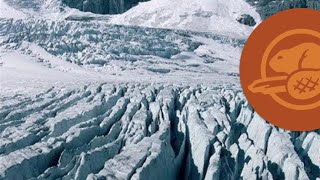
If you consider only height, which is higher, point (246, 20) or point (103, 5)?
point (103, 5)

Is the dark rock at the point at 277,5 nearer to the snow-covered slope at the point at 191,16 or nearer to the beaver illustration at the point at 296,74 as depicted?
the snow-covered slope at the point at 191,16

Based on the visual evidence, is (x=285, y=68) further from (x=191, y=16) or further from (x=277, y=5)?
(x=277, y=5)

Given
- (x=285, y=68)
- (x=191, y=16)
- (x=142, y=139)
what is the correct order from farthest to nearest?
(x=191, y=16) < (x=142, y=139) < (x=285, y=68)

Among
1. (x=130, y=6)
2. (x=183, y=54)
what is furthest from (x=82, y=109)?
(x=130, y=6)

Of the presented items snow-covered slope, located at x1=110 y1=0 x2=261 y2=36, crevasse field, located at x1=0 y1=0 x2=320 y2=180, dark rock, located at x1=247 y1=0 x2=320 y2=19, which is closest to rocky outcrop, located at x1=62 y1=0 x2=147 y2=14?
snow-covered slope, located at x1=110 y1=0 x2=261 y2=36

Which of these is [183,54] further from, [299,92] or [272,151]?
[299,92]

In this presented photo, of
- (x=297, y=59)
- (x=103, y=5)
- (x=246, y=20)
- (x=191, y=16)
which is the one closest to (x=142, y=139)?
(x=297, y=59)
